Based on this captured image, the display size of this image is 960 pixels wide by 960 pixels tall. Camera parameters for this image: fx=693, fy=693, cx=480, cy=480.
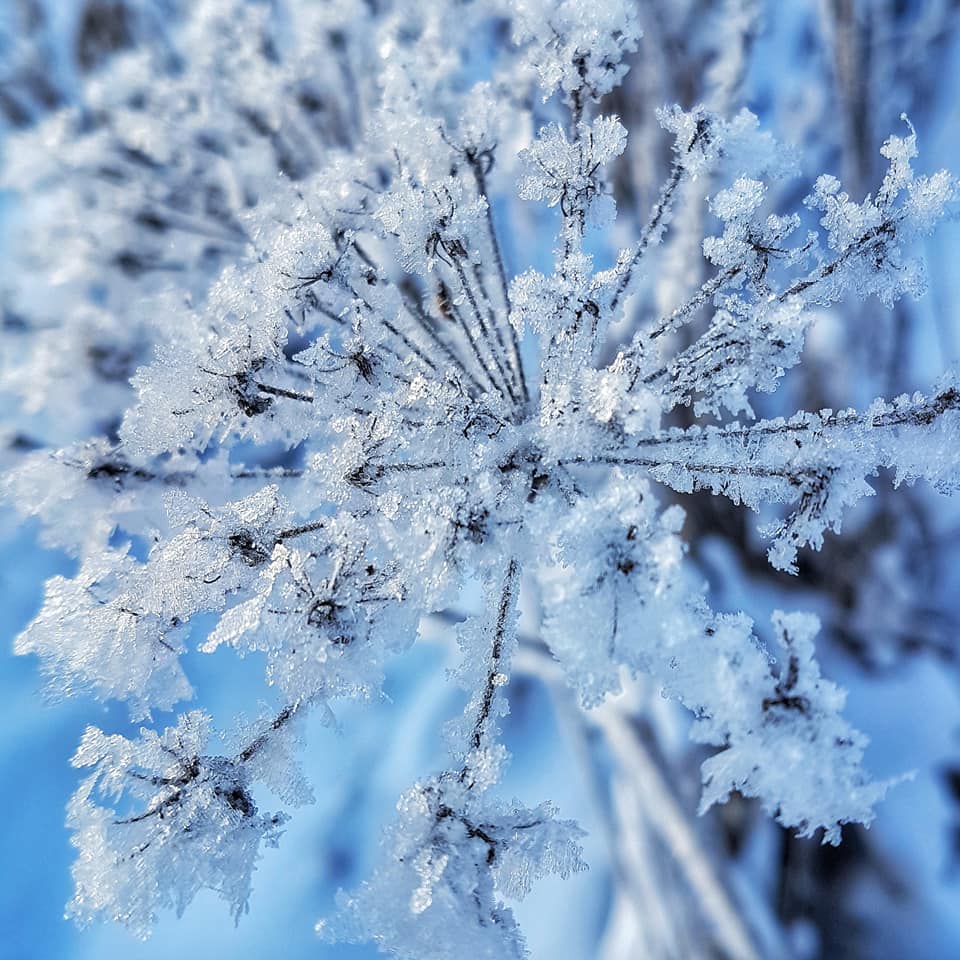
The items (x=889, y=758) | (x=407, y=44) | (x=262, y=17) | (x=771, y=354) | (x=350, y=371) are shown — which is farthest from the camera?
(x=889, y=758)

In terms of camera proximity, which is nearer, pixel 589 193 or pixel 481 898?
pixel 481 898

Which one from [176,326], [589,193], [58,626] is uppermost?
[176,326]

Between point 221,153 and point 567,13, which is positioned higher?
point 221,153

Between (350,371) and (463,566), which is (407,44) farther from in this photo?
(463,566)

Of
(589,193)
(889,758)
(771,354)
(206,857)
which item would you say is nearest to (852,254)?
(771,354)

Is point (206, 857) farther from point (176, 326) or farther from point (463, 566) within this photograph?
point (176, 326)

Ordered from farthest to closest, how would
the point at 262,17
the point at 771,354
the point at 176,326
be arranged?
1. the point at 262,17
2. the point at 176,326
3. the point at 771,354
